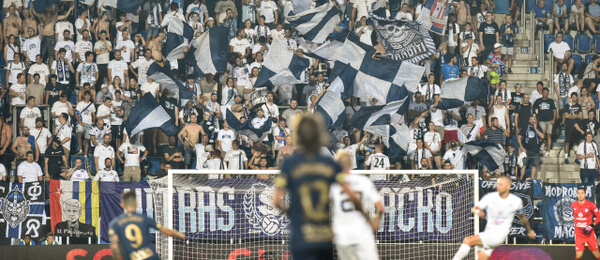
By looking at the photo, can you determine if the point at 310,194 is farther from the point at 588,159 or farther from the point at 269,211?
the point at 588,159

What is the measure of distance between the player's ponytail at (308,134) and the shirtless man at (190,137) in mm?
13378

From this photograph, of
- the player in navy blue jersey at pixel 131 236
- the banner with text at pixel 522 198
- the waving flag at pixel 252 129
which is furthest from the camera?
the waving flag at pixel 252 129

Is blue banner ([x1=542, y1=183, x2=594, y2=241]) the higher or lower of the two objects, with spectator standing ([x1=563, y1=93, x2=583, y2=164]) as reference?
lower

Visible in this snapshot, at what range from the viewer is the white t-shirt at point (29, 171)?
17.4 m

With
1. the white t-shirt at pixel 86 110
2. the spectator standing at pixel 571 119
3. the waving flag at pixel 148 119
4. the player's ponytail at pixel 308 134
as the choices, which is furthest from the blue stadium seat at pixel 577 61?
the player's ponytail at pixel 308 134

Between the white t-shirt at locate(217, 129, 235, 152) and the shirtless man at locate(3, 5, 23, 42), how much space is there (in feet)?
19.8

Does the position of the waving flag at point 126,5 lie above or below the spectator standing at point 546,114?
above

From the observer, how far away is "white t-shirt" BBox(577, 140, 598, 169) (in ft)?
60.4

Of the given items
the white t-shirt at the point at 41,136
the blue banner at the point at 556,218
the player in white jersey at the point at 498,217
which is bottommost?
the blue banner at the point at 556,218

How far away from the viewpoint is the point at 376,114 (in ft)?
61.9

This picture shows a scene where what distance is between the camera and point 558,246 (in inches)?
648

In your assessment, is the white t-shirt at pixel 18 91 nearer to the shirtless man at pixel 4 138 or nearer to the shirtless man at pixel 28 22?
the shirtless man at pixel 4 138

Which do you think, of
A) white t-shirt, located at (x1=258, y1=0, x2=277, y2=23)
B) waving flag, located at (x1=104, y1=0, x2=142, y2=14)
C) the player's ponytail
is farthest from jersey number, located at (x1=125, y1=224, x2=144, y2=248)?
waving flag, located at (x1=104, y1=0, x2=142, y2=14)

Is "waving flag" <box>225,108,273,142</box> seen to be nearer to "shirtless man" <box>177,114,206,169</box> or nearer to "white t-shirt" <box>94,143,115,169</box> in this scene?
"shirtless man" <box>177,114,206,169</box>
